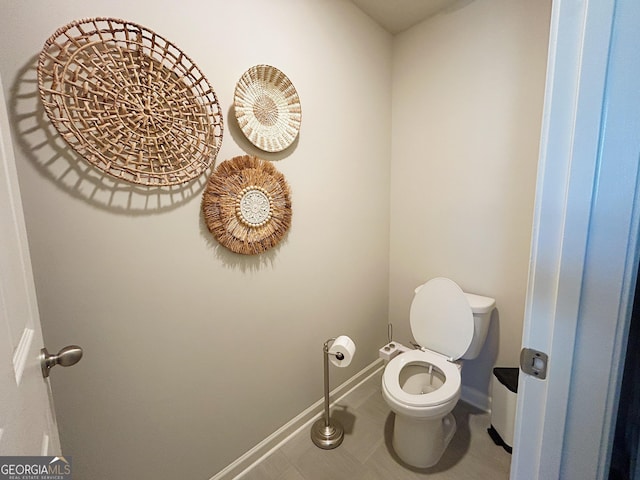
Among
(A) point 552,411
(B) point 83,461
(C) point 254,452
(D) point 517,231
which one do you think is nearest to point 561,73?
(A) point 552,411

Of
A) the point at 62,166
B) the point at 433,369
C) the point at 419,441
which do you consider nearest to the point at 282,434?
the point at 419,441

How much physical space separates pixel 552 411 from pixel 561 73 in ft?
2.23

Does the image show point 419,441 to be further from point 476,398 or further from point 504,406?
point 476,398

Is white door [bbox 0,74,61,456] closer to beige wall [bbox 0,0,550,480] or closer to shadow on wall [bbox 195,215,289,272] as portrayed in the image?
beige wall [bbox 0,0,550,480]

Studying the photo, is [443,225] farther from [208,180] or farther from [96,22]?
[96,22]

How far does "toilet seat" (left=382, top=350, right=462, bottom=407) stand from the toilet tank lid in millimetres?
340

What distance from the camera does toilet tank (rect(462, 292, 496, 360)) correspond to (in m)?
1.49

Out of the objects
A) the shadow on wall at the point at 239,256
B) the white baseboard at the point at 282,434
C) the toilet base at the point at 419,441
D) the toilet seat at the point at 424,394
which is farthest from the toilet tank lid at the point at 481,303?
the shadow on wall at the point at 239,256

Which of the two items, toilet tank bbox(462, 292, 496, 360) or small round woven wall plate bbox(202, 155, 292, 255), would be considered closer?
small round woven wall plate bbox(202, 155, 292, 255)

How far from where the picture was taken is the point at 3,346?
41 centimetres

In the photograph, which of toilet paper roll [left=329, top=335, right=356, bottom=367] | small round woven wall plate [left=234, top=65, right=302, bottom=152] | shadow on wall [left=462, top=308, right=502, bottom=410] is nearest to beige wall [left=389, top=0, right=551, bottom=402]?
shadow on wall [left=462, top=308, right=502, bottom=410]

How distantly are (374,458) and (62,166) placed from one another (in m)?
1.85

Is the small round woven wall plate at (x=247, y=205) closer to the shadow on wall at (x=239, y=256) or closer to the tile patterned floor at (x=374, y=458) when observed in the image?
the shadow on wall at (x=239, y=256)

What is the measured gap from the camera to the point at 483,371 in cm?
169
